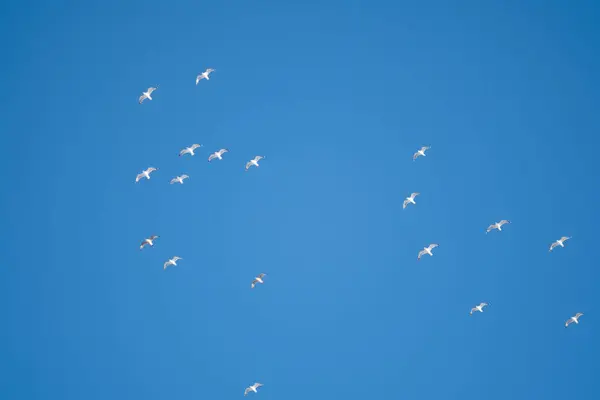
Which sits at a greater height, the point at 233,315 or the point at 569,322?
the point at 233,315

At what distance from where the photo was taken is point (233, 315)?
4112 cm

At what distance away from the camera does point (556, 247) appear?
35.4m

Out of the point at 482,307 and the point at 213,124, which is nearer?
the point at 482,307

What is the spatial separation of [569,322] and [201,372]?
17.1m

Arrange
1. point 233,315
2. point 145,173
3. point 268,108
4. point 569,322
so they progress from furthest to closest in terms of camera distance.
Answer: point 268,108 < point 233,315 < point 569,322 < point 145,173

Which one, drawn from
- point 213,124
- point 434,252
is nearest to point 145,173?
point 213,124

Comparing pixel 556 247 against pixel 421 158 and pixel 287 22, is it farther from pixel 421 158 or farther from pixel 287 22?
pixel 287 22

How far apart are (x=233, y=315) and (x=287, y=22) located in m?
15.5

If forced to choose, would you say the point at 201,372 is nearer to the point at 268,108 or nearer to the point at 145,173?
the point at 145,173

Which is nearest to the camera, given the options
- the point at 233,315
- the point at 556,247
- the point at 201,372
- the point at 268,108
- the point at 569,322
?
the point at 569,322

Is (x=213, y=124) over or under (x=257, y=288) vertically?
over

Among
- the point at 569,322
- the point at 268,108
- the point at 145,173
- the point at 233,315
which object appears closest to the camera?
the point at 145,173

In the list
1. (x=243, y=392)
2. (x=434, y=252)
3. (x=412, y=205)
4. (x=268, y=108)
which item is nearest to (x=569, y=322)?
(x=434, y=252)

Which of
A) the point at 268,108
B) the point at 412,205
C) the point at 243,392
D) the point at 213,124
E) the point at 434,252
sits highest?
the point at 268,108
